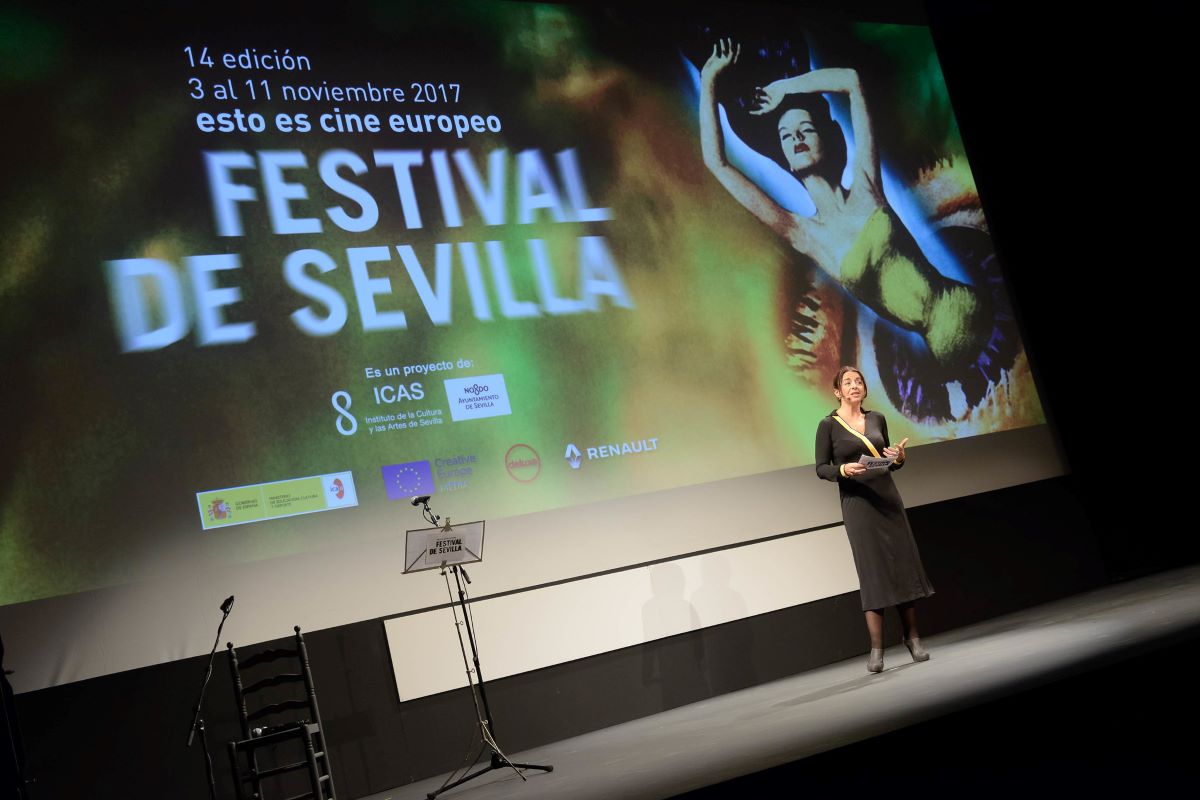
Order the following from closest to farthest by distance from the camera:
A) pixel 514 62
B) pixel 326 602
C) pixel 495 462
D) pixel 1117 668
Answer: pixel 1117 668 < pixel 326 602 < pixel 495 462 < pixel 514 62

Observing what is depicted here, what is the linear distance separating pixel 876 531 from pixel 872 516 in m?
0.06

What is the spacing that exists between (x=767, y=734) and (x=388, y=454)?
81.9 inches

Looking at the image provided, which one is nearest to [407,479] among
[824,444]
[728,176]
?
[824,444]

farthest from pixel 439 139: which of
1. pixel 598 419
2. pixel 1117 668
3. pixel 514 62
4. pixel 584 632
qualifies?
pixel 1117 668

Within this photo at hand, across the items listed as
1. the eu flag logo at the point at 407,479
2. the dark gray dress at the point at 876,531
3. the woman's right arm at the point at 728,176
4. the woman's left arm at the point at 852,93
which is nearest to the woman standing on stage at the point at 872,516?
the dark gray dress at the point at 876,531

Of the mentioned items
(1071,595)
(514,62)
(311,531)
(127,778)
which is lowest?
(1071,595)

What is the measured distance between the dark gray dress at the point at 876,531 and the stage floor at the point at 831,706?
0.32m

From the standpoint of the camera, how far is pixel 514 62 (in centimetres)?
557

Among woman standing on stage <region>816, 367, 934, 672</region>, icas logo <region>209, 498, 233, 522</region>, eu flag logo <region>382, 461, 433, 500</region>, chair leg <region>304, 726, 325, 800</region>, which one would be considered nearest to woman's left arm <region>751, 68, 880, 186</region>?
woman standing on stage <region>816, 367, 934, 672</region>

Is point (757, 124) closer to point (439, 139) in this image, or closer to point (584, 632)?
point (439, 139)

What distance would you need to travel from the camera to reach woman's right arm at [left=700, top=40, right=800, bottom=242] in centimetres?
591

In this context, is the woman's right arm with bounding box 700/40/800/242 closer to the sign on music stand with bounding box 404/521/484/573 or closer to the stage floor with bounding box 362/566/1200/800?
the stage floor with bounding box 362/566/1200/800

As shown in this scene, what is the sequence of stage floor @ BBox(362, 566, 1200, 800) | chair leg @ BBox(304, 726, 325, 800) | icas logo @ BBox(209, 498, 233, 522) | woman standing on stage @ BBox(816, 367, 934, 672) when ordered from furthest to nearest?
woman standing on stage @ BBox(816, 367, 934, 672) < icas logo @ BBox(209, 498, 233, 522) < chair leg @ BBox(304, 726, 325, 800) < stage floor @ BBox(362, 566, 1200, 800)

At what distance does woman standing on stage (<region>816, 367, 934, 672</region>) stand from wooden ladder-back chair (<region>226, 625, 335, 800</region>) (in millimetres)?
2210
